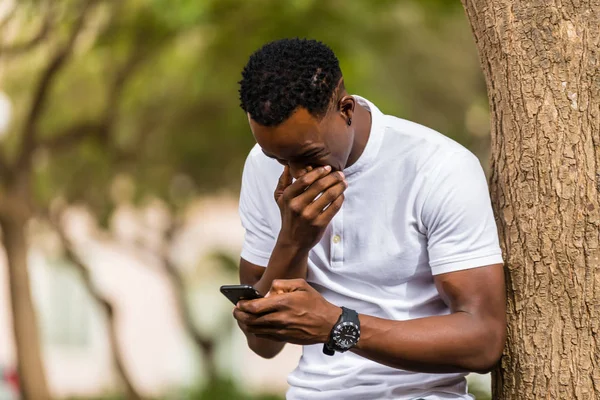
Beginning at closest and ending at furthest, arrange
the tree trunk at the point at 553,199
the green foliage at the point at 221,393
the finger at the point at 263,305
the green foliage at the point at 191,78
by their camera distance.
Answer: the finger at the point at 263,305 → the tree trunk at the point at 553,199 → the green foliage at the point at 191,78 → the green foliage at the point at 221,393

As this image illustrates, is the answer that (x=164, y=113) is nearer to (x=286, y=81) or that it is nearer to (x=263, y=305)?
(x=286, y=81)

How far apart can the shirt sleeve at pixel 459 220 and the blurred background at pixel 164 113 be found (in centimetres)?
772

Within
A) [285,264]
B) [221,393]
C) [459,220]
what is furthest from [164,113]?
[459,220]

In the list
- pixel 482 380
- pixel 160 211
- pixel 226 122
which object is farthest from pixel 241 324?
pixel 160 211

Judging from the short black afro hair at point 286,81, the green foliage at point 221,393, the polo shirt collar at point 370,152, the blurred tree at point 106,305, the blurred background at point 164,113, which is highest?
the blurred background at point 164,113

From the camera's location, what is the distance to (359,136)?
314 cm

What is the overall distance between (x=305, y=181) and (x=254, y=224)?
63cm

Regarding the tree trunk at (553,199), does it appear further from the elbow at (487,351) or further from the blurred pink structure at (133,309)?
the blurred pink structure at (133,309)

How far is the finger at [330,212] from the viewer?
2914mm

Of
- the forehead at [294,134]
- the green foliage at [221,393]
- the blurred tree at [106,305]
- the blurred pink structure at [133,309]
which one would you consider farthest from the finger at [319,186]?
the blurred pink structure at [133,309]

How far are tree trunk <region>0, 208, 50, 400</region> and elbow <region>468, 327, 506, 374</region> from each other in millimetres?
9454

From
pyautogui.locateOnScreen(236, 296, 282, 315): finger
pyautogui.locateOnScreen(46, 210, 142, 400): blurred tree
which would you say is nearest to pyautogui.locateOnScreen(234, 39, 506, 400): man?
pyautogui.locateOnScreen(236, 296, 282, 315): finger

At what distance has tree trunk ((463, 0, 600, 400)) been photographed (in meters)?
3.12

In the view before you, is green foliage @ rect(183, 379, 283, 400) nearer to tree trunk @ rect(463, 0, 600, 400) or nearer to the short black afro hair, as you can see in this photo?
tree trunk @ rect(463, 0, 600, 400)
